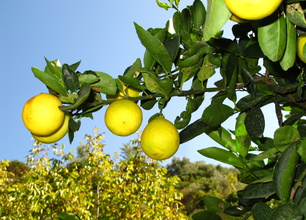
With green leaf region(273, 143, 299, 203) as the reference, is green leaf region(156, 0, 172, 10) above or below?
above

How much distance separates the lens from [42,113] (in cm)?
99

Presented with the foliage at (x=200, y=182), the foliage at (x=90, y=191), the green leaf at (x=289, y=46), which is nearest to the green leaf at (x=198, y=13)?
the green leaf at (x=289, y=46)

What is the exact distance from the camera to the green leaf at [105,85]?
42.2 inches

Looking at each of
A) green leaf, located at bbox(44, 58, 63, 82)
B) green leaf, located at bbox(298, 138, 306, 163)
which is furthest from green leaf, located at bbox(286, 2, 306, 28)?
green leaf, located at bbox(44, 58, 63, 82)

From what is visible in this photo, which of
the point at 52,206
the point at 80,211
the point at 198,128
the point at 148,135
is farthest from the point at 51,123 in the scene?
the point at 52,206

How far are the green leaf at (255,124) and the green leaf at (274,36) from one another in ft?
1.08

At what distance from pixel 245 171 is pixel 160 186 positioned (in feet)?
12.8

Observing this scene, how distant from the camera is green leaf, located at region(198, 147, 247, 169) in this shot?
1.24 metres

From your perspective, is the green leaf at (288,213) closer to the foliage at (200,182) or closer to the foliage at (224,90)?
the foliage at (224,90)

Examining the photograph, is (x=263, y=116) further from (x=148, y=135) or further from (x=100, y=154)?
(x=100, y=154)

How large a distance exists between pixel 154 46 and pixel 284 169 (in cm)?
51

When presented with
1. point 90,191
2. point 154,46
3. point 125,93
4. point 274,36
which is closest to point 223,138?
point 125,93

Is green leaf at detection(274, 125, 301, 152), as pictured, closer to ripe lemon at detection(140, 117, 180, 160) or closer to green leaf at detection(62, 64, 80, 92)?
ripe lemon at detection(140, 117, 180, 160)

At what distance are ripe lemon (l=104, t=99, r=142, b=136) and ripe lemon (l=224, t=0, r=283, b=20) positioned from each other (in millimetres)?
638
